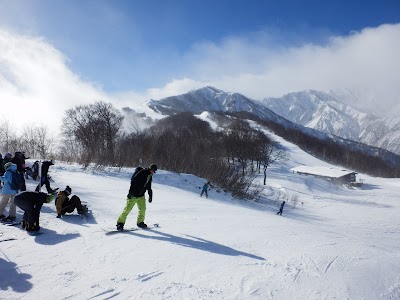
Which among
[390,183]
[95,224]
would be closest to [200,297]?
[95,224]

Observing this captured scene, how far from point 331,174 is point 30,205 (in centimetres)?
7729

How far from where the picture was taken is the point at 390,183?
8175cm

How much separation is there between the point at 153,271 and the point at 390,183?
92.9 meters

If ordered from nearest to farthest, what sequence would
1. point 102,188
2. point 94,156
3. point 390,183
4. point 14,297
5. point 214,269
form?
point 14,297, point 214,269, point 102,188, point 94,156, point 390,183

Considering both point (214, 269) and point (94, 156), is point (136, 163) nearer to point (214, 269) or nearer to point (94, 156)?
point (94, 156)

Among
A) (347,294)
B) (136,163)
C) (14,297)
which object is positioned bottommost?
(14,297)

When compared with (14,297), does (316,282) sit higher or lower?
higher

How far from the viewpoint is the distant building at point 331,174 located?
73.6 meters

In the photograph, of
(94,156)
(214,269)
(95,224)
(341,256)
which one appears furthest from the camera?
(94,156)

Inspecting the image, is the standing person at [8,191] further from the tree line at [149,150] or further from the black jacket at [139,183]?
the tree line at [149,150]

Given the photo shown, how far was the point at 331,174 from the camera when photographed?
75.0m

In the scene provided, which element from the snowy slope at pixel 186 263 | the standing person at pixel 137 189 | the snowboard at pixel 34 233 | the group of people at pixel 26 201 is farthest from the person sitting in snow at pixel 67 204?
the standing person at pixel 137 189

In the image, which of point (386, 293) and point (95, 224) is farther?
point (95, 224)

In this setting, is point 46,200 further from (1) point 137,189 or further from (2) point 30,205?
(1) point 137,189
